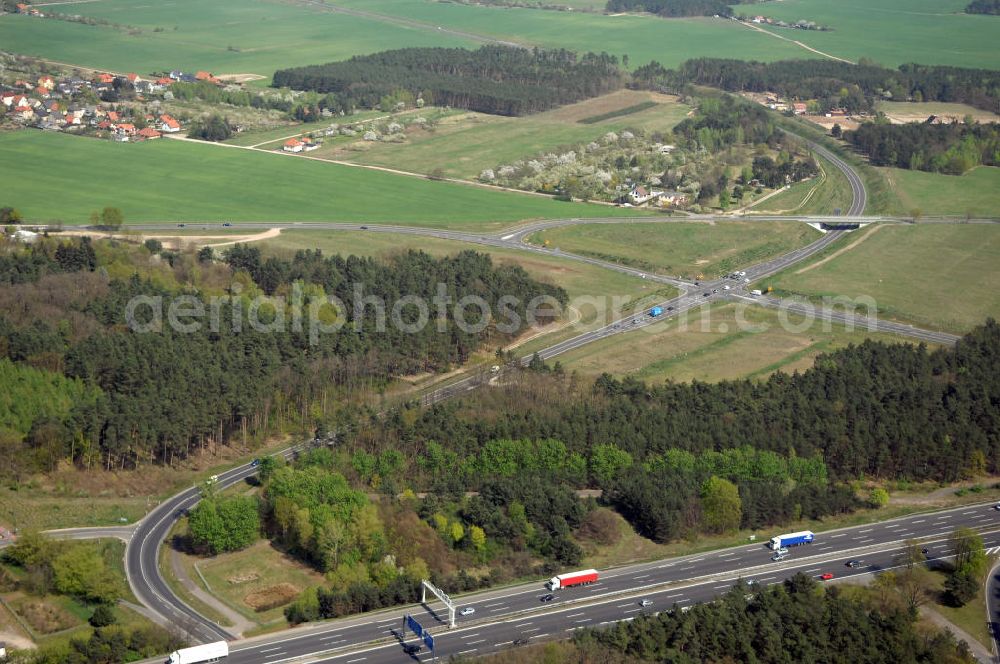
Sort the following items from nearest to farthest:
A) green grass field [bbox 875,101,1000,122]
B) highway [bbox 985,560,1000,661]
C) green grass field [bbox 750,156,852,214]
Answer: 1. highway [bbox 985,560,1000,661]
2. green grass field [bbox 750,156,852,214]
3. green grass field [bbox 875,101,1000,122]

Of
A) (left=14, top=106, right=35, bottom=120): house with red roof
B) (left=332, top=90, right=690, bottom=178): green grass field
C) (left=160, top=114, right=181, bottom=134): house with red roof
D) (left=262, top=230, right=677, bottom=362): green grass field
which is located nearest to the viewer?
(left=262, top=230, right=677, bottom=362): green grass field

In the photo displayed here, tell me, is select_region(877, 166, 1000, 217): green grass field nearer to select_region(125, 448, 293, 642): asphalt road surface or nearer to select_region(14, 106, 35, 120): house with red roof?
select_region(125, 448, 293, 642): asphalt road surface

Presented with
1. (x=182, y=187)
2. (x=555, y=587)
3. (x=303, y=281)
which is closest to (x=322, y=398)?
(x=303, y=281)

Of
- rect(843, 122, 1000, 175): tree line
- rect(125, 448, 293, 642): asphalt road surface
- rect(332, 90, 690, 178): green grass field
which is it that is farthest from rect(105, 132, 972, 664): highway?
rect(843, 122, 1000, 175): tree line

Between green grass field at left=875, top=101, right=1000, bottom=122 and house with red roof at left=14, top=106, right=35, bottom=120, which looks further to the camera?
green grass field at left=875, top=101, right=1000, bottom=122

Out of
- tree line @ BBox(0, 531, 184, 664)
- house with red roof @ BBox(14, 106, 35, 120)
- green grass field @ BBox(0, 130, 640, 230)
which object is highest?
house with red roof @ BBox(14, 106, 35, 120)

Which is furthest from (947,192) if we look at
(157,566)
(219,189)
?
(157,566)
